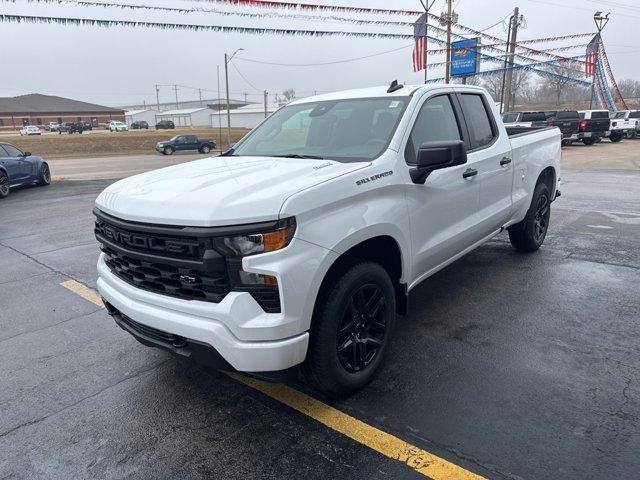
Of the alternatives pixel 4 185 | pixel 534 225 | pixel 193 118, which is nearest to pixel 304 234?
pixel 534 225

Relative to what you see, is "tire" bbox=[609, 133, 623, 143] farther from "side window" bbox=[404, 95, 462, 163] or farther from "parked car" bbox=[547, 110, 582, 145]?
"side window" bbox=[404, 95, 462, 163]

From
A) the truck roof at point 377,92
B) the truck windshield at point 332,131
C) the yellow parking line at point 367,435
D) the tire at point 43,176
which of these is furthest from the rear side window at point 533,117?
the yellow parking line at point 367,435

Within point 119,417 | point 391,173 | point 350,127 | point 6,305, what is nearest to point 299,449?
point 119,417

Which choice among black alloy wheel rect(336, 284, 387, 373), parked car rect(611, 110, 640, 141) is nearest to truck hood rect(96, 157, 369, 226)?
black alloy wheel rect(336, 284, 387, 373)

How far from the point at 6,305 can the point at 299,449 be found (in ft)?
13.0

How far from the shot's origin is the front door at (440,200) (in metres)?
3.59

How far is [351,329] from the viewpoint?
3072 millimetres

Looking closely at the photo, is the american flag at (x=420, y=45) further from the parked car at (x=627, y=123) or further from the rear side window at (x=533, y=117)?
the parked car at (x=627, y=123)

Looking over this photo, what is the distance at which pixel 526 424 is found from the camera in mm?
2834

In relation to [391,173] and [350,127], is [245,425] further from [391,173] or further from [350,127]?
[350,127]

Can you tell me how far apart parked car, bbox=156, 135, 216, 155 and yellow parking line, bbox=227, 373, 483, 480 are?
36.1m

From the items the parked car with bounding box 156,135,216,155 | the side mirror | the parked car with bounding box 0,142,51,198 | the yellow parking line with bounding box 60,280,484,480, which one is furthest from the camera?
the parked car with bounding box 156,135,216,155

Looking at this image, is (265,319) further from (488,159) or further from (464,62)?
(464,62)

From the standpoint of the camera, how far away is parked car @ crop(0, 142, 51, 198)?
1366 centimetres
